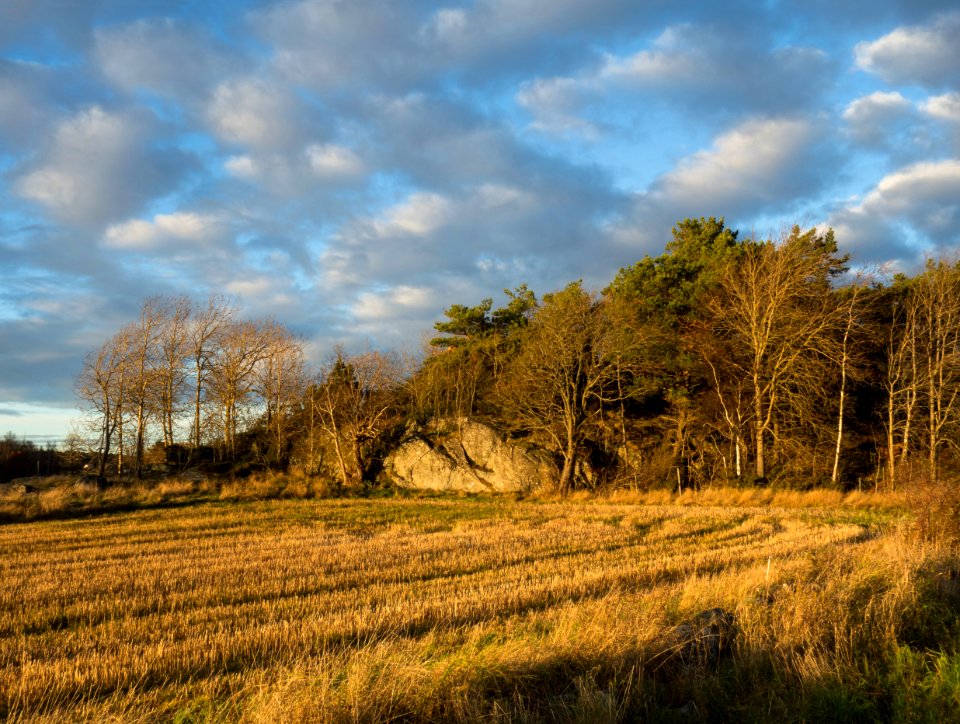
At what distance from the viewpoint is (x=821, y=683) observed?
19.5 ft

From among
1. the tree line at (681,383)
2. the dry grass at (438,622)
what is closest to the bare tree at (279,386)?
the tree line at (681,383)

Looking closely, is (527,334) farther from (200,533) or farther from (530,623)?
(530,623)

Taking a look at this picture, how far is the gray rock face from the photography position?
115 feet

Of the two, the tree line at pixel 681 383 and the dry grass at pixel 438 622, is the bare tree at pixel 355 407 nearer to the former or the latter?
the tree line at pixel 681 383

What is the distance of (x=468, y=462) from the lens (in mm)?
36312

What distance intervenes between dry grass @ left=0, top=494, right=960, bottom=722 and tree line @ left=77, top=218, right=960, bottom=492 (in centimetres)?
1539

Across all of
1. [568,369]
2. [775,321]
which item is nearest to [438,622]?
[568,369]

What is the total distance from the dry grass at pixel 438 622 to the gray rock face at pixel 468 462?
17.6 m

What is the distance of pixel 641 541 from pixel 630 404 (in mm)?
21209

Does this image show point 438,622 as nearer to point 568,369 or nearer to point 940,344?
point 568,369

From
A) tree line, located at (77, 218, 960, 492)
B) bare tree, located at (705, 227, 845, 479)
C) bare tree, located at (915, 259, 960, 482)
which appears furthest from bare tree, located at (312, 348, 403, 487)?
A: bare tree, located at (915, 259, 960, 482)

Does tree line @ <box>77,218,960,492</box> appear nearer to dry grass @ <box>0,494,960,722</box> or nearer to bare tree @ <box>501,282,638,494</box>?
bare tree @ <box>501,282,638,494</box>

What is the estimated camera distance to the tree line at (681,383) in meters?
30.8

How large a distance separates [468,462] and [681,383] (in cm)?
1202
